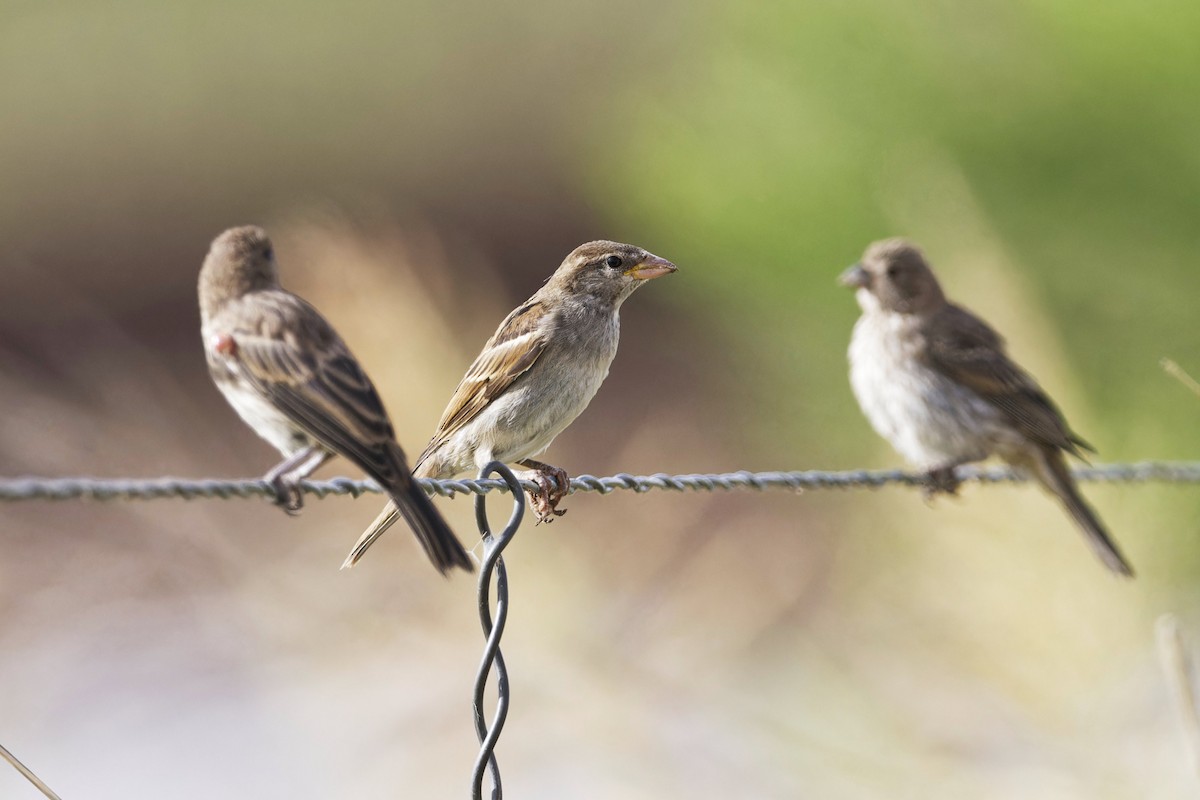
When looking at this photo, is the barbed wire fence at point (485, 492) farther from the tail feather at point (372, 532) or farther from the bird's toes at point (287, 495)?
the tail feather at point (372, 532)

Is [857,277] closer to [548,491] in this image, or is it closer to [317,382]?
[548,491]

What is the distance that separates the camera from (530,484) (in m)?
2.94

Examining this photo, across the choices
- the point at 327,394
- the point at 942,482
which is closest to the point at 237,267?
the point at 327,394

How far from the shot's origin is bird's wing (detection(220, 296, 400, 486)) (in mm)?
2305

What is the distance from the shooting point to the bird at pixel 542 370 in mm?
3029

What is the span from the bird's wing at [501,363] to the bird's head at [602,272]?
11 cm

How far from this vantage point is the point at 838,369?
5938mm

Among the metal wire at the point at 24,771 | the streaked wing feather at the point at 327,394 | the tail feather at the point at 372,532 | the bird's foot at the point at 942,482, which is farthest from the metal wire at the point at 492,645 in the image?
the bird's foot at the point at 942,482

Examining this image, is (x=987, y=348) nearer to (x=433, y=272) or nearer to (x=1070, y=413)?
(x=1070, y=413)

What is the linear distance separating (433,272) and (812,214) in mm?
1934

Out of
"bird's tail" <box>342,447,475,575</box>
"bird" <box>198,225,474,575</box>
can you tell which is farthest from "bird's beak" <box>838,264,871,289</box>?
"bird's tail" <box>342,447,475,575</box>

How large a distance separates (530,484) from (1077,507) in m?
1.85

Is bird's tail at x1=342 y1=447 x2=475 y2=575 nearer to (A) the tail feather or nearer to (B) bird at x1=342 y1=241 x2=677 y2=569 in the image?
(A) the tail feather

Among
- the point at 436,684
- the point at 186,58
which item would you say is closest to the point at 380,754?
the point at 436,684
